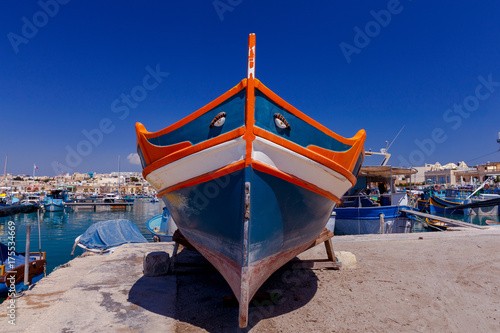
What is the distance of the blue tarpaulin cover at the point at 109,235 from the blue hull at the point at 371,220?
9761mm

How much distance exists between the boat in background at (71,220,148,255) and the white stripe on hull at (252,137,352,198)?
1048 centimetres

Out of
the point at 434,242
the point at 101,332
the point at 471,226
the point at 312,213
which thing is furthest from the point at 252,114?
the point at 471,226

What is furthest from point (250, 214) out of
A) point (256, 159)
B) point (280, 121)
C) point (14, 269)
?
point (14, 269)

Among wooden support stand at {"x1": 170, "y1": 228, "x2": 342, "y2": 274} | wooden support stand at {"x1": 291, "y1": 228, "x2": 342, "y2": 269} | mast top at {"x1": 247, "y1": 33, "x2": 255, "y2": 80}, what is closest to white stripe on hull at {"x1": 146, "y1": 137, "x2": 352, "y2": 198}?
mast top at {"x1": 247, "y1": 33, "x2": 255, "y2": 80}

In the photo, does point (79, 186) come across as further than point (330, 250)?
Yes

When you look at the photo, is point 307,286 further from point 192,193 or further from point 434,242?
point 434,242

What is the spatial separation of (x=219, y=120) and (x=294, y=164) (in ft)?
3.32

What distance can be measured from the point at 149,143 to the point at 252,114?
1820mm

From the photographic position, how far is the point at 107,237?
12.2m

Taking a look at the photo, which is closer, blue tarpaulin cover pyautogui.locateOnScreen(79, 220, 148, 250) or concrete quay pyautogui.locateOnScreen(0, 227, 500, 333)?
concrete quay pyautogui.locateOnScreen(0, 227, 500, 333)

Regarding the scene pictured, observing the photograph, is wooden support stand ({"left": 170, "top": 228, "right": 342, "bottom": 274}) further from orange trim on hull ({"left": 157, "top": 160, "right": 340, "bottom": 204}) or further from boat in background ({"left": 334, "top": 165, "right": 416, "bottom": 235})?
boat in background ({"left": 334, "top": 165, "right": 416, "bottom": 235})

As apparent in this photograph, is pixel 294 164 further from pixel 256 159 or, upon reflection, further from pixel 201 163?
pixel 201 163

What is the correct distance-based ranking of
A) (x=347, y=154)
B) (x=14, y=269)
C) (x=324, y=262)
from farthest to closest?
(x=14, y=269)
(x=324, y=262)
(x=347, y=154)

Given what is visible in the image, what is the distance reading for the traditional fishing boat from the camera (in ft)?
9.99
